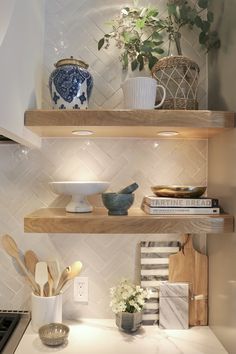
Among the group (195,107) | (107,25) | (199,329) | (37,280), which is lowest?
(199,329)

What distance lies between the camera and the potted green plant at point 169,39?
1.14m

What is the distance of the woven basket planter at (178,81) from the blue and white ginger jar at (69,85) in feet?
1.00

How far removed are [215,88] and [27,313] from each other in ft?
3.98

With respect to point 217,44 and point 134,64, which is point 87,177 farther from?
point 217,44

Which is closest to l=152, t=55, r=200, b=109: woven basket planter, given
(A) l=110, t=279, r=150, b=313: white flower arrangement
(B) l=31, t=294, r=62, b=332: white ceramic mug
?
(A) l=110, t=279, r=150, b=313: white flower arrangement

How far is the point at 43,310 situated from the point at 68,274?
159 mm

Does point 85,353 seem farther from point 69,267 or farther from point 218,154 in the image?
point 218,154

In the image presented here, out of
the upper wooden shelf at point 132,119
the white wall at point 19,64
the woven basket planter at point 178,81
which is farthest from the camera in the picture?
the woven basket planter at point 178,81

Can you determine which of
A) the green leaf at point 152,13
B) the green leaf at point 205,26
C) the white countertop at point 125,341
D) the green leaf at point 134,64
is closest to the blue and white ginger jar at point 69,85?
the green leaf at point 134,64

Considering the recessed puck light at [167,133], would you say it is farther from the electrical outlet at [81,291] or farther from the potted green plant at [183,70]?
the electrical outlet at [81,291]

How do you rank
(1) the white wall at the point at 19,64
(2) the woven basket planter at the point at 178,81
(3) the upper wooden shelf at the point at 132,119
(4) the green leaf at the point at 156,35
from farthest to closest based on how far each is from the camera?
(4) the green leaf at the point at 156,35
(2) the woven basket planter at the point at 178,81
(3) the upper wooden shelf at the point at 132,119
(1) the white wall at the point at 19,64

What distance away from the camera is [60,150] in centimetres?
130

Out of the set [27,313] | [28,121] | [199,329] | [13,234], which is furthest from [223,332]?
[28,121]

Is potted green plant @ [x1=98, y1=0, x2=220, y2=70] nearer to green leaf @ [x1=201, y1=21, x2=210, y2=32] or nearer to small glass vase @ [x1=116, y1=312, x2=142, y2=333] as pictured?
green leaf @ [x1=201, y1=21, x2=210, y2=32]
